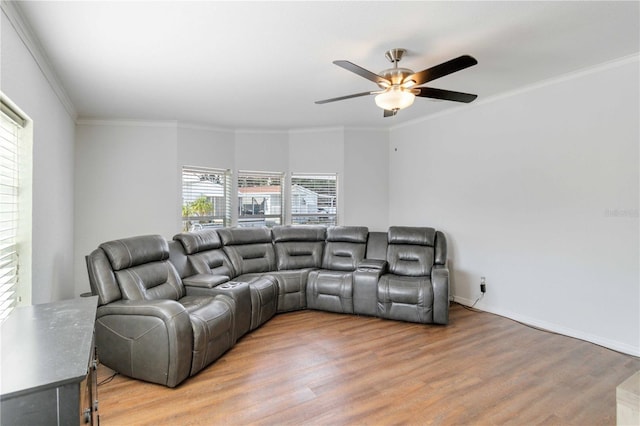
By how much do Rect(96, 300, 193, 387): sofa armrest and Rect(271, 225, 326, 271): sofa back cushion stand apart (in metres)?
2.24

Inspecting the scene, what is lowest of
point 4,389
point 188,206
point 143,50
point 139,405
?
point 139,405

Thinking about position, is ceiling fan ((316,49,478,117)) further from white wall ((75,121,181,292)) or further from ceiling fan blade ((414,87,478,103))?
white wall ((75,121,181,292))

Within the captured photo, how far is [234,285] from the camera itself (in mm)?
3391

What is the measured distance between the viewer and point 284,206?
562 cm

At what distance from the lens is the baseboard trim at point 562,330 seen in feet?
9.62

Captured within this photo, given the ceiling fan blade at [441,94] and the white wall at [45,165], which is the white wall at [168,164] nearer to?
the white wall at [45,165]

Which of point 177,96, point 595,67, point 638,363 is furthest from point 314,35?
point 638,363

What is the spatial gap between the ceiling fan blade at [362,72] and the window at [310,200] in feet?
10.3

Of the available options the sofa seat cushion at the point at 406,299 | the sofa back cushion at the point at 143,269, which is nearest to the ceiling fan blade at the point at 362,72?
the sofa seat cushion at the point at 406,299

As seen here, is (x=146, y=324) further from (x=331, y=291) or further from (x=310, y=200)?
(x=310, y=200)

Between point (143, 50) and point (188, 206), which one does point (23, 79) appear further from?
point (188, 206)

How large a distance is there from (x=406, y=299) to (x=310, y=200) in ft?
8.39

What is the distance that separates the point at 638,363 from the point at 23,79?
5.33 m

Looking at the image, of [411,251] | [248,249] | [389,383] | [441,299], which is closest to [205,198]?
[248,249]
